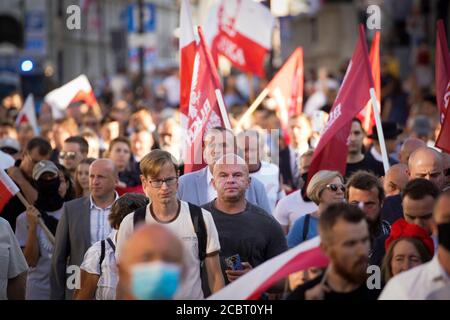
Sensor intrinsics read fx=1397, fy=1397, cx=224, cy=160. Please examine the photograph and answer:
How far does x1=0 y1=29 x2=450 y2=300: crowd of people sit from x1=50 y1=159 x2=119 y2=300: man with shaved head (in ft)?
0.03

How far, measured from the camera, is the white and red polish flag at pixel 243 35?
17.9m

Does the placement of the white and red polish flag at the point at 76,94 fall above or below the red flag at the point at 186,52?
below

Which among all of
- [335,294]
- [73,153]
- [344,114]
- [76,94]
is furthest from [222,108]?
[76,94]

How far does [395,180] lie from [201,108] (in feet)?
8.39

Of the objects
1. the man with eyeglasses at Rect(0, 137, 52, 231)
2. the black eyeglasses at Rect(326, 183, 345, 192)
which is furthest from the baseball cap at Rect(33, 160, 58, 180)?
the black eyeglasses at Rect(326, 183, 345, 192)

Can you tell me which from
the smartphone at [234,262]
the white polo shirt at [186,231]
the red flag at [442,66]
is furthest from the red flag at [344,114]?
the white polo shirt at [186,231]

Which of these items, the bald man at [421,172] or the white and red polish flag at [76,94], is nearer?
the bald man at [421,172]

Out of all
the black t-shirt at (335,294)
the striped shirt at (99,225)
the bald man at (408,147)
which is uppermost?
the bald man at (408,147)

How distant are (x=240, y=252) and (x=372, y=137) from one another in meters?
5.78

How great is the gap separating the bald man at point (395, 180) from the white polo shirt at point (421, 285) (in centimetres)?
401

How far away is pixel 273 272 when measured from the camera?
271 inches

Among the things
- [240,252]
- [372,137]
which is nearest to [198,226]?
[240,252]

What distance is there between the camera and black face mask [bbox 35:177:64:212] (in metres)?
11.4

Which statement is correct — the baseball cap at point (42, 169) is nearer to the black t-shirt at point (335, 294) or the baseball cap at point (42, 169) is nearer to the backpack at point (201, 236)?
the backpack at point (201, 236)
